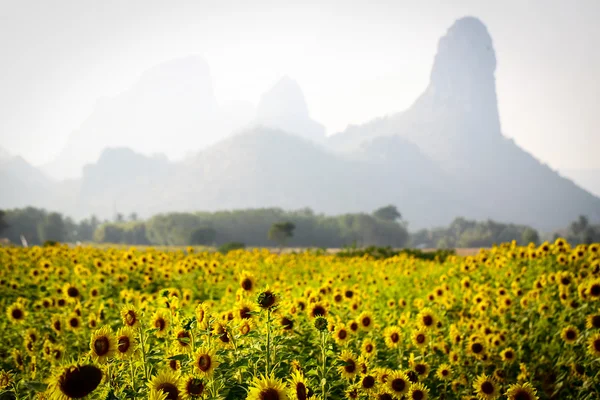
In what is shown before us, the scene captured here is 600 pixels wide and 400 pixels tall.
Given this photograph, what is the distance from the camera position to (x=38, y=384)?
156 centimetres

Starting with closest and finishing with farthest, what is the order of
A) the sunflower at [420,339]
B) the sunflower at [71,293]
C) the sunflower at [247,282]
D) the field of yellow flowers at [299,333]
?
the field of yellow flowers at [299,333]
the sunflower at [247,282]
the sunflower at [420,339]
the sunflower at [71,293]

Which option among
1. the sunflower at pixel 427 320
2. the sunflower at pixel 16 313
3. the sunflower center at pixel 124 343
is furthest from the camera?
the sunflower at pixel 16 313

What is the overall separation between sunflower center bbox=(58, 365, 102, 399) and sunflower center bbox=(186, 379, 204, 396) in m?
0.44

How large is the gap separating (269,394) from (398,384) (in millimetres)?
1195

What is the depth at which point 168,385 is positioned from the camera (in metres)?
1.93

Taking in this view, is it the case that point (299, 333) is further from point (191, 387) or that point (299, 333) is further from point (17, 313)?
point (17, 313)

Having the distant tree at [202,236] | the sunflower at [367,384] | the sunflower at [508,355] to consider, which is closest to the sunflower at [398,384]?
the sunflower at [367,384]

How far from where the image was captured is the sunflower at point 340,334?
355 cm

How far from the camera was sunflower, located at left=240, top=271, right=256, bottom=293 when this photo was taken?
341 centimetres

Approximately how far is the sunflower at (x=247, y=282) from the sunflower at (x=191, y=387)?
143cm

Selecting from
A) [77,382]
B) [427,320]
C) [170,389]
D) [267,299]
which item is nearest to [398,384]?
[267,299]

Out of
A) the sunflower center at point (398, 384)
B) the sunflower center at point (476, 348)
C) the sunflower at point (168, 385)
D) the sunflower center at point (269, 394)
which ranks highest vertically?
the sunflower at point (168, 385)

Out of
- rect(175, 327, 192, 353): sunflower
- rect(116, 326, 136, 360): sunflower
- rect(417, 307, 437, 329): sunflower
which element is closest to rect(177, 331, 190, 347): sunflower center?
rect(175, 327, 192, 353): sunflower

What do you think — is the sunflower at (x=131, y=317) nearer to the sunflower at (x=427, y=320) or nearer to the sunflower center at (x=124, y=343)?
the sunflower center at (x=124, y=343)
